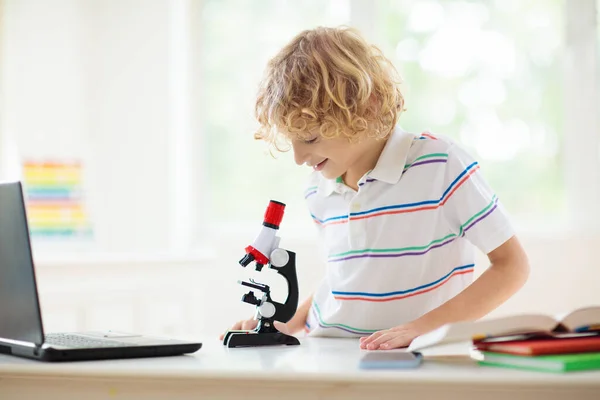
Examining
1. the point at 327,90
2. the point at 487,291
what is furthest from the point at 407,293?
the point at 327,90

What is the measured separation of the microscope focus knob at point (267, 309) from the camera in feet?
4.28

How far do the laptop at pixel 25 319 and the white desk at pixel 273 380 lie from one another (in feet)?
0.08

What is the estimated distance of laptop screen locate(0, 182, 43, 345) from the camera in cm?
103

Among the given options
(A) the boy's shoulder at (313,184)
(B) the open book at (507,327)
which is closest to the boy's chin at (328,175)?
(A) the boy's shoulder at (313,184)

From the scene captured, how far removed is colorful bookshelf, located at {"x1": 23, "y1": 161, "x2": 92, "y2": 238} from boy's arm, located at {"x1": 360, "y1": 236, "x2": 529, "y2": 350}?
198 cm

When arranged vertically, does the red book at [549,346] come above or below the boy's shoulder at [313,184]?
below

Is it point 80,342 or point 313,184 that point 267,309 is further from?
point 313,184

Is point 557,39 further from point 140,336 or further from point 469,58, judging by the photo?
point 140,336

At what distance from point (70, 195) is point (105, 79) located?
1.62ft

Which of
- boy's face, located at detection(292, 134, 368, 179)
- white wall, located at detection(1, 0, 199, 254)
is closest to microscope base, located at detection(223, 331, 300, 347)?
boy's face, located at detection(292, 134, 368, 179)

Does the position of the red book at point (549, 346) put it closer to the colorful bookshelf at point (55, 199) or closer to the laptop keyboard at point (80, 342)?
the laptop keyboard at point (80, 342)

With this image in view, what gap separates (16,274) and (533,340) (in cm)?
72

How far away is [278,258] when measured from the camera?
50.7 inches

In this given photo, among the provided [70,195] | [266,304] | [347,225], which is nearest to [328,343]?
[266,304]
